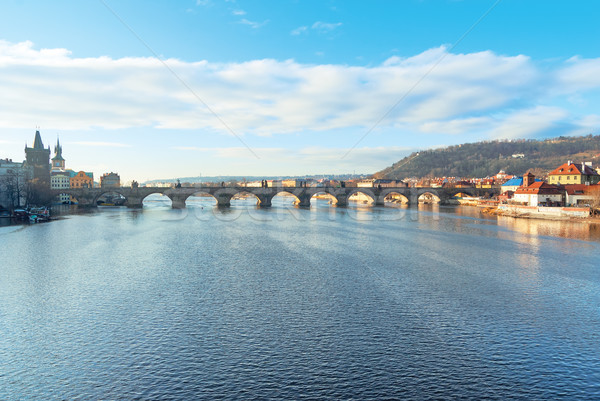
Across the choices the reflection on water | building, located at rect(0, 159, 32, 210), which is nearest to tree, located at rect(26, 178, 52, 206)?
building, located at rect(0, 159, 32, 210)

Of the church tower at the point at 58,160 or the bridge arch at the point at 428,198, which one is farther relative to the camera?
the church tower at the point at 58,160

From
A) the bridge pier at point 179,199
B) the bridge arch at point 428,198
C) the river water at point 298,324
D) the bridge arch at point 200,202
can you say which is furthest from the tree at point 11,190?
the bridge arch at point 428,198

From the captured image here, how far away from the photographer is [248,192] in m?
77.0

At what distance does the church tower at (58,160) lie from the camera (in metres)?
113

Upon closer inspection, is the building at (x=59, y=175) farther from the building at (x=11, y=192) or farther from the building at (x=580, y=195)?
the building at (x=580, y=195)

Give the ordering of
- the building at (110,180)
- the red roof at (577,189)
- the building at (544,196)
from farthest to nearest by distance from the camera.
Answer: the building at (110,180)
the red roof at (577,189)
the building at (544,196)

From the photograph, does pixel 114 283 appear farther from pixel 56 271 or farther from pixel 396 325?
pixel 396 325

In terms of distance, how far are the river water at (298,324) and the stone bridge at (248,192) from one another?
154 feet

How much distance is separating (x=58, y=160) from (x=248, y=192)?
6797 cm

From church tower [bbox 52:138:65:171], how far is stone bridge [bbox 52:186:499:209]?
135 feet

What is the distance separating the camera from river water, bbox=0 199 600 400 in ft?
31.9

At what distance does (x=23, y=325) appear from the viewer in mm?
13148

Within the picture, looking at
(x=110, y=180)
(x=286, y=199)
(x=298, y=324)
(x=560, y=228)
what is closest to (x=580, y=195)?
→ (x=560, y=228)

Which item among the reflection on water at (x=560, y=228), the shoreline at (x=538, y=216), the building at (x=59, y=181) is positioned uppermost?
the building at (x=59, y=181)
